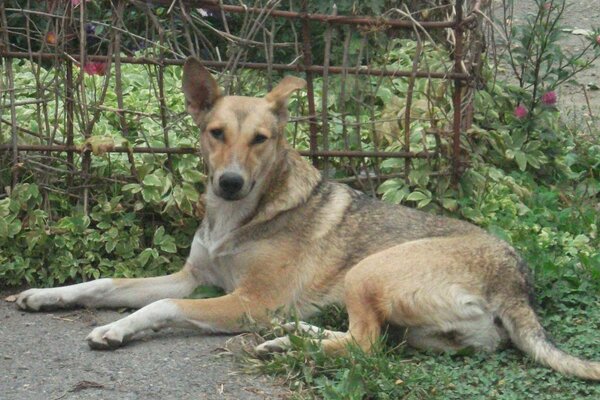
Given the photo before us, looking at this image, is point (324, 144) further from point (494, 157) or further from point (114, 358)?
point (114, 358)

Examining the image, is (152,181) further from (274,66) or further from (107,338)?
(107,338)

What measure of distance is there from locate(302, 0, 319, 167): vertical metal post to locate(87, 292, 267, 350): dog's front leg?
1.56m

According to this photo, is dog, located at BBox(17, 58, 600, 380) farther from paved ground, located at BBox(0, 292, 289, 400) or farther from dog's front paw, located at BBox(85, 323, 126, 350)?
paved ground, located at BBox(0, 292, 289, 400)

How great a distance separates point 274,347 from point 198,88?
1618mm

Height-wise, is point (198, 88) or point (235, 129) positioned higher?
point (198, 88)

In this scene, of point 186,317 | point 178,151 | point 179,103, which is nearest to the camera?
point 186,317

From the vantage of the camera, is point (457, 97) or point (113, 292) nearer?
point (113, 292)

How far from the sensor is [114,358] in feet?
18.4

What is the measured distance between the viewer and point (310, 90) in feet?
23.6

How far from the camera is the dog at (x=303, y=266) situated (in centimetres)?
571

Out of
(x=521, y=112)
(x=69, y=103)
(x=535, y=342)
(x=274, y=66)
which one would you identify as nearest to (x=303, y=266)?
(x=535, y=342)

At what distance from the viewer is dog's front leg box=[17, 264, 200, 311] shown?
6.37 metres

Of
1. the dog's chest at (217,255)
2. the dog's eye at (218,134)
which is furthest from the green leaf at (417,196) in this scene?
the dog's eye at (218,134)

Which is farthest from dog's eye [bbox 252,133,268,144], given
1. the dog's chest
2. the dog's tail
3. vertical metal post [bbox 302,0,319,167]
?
the dog's tail
